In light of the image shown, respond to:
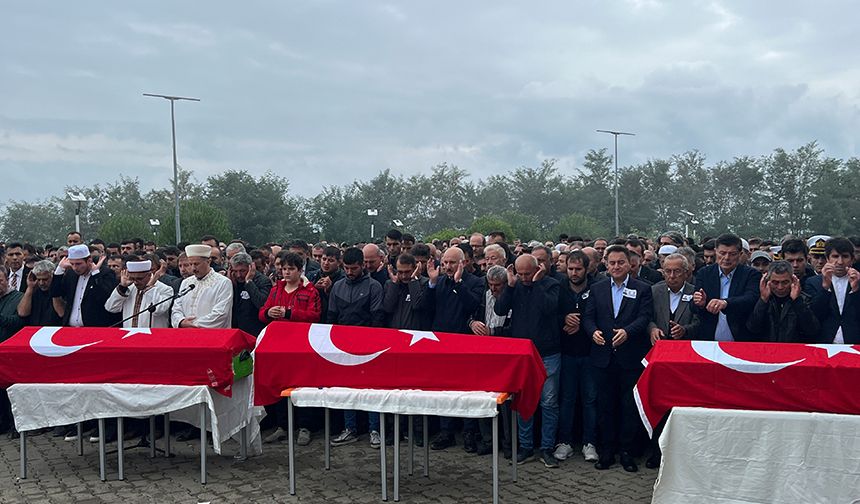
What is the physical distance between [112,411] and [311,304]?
2175 millimetres

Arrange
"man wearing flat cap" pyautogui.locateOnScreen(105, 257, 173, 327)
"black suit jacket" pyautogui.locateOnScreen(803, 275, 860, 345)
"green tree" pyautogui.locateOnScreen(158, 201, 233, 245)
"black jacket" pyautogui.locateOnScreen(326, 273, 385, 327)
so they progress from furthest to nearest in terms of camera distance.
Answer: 1. "green tree" pyautogui.locateOnScreen(158, 201, 233, 245)
2. "man wearing flat cap" pyautogui.locateOnScreen(105, 257, 173, 327)
3. "black jacket" pyautogui.locateOnScreen(326, 273, 385, 327)
4. "black suit jacket" pyautogui.locateOnScreen(803, 275, 860, 345)

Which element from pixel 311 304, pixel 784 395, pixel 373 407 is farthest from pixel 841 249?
pixel 311 304

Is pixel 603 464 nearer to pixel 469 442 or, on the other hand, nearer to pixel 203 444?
pixel 469 442

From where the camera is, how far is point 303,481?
23.2 ft

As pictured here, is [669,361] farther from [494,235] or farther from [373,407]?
[494,235]

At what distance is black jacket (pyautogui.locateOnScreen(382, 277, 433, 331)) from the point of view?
8.02m

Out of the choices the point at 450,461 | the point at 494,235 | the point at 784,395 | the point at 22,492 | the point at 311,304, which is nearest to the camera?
the point at 784,395

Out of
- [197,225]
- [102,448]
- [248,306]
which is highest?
[197,225]

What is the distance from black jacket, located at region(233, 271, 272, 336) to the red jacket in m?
0.36

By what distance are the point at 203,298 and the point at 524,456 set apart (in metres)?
3.57

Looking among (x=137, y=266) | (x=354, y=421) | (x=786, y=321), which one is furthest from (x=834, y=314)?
(x=137, y=266)

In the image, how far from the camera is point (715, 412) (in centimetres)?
564

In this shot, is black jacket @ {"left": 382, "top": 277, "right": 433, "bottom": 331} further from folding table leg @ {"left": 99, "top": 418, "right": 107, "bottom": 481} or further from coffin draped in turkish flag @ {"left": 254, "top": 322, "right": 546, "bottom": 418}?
folding table leg @ {"left": 99, "top": 418, "right": 107, "bottom": 481}

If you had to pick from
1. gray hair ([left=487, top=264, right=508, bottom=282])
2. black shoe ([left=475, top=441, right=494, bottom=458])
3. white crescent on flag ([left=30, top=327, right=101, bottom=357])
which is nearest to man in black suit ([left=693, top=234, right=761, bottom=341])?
gray hair ([left=487, top=264, right=508, bottom=282])
